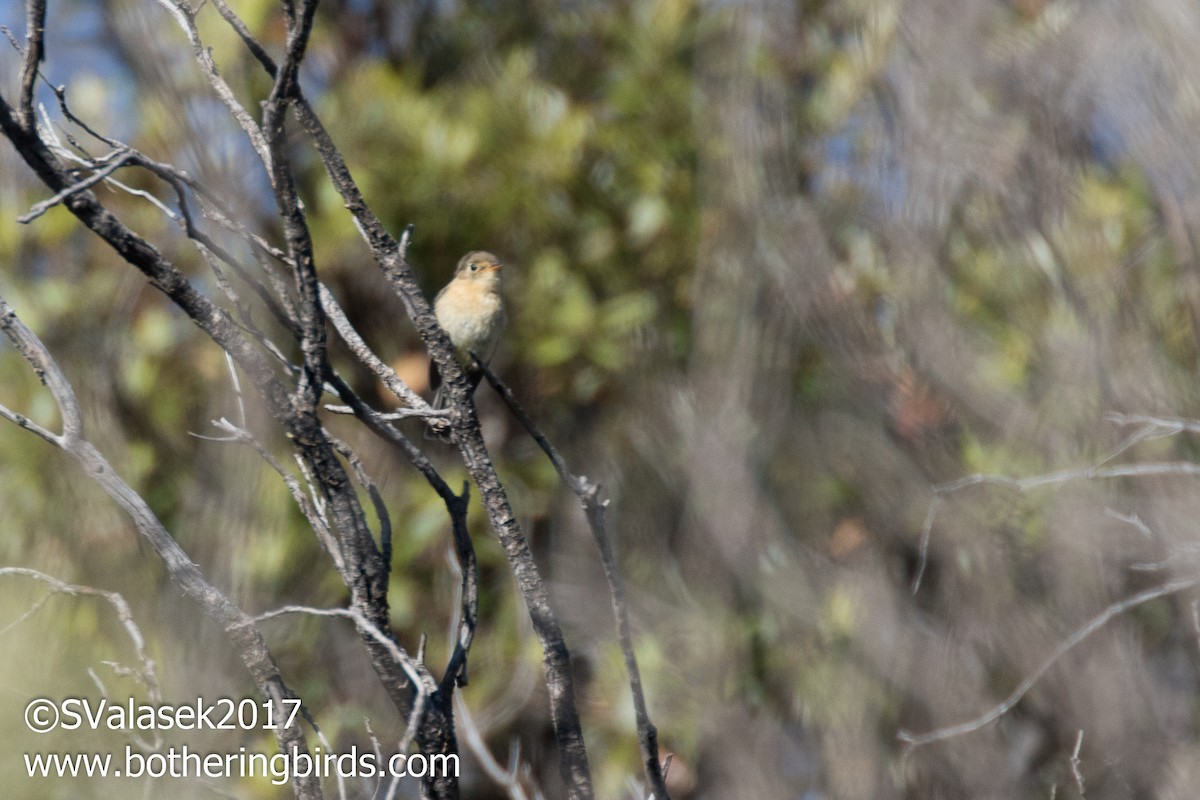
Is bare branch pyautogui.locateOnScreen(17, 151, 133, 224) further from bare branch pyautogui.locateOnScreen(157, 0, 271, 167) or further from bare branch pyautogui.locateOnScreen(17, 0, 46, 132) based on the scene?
bare branch pyautogui.locateOnScreen(157, 0, 271, 167)

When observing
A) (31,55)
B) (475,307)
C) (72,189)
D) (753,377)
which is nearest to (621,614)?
(753,377)

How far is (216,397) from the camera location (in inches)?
127

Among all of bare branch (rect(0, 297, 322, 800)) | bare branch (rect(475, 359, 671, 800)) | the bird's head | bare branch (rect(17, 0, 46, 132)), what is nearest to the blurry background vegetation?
the bird's head

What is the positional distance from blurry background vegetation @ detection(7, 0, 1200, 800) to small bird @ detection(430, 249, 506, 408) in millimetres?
139

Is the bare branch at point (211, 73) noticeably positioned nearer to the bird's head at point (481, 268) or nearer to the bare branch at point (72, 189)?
the bare branch at point (72, 189)

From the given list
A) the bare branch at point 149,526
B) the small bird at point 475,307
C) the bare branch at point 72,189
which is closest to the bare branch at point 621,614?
the bare branch at point 149,526

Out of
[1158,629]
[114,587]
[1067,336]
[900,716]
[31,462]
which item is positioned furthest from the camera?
[31,462]

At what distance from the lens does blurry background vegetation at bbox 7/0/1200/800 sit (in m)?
2.20

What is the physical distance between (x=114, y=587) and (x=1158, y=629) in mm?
2758

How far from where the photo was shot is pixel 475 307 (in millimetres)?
4617

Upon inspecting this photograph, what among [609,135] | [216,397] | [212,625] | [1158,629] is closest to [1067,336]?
[1158,629]

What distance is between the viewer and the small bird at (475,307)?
4.61m

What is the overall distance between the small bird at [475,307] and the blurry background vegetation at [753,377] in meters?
0.14

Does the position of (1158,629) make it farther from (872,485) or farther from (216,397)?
A: (216,397)
